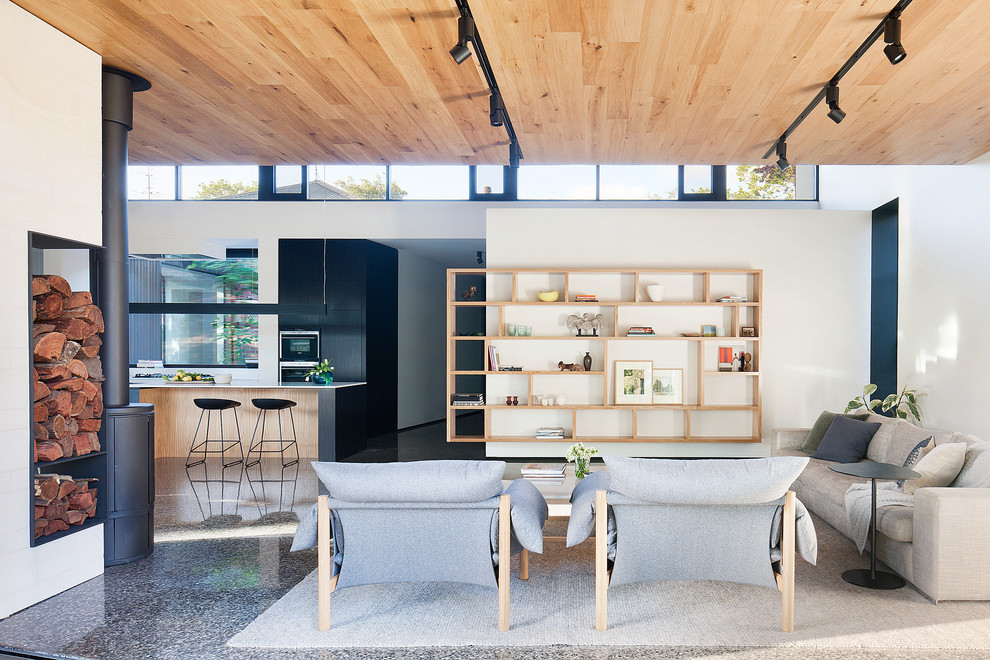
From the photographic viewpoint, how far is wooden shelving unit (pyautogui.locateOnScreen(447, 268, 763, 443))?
722cm

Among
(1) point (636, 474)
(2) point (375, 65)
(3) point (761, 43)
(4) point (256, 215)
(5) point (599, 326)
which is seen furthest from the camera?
(4) point (256, 215)

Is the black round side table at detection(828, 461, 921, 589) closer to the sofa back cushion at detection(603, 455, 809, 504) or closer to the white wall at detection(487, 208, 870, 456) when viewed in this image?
the sofa back cushion at detection(603, 455, 809, 504)

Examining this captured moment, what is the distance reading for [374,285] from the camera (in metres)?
9.02

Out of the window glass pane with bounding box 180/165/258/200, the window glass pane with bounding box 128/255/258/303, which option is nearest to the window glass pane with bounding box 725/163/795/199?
the window glass pane with bounding box 180/165/258/200

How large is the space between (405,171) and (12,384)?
6.27 metres

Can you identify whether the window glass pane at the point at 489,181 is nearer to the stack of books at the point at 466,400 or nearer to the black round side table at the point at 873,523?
the stack of books at the point at 466,400

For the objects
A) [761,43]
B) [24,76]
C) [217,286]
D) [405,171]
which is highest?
[405,171]

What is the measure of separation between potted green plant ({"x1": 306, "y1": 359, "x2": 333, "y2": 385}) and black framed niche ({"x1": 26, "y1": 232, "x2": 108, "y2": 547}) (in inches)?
171

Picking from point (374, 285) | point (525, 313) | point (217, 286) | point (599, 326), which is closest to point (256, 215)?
point (217, 286)

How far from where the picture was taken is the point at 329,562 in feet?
9.95

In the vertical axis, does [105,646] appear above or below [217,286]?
below

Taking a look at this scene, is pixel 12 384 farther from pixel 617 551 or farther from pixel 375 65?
pixel 617 551

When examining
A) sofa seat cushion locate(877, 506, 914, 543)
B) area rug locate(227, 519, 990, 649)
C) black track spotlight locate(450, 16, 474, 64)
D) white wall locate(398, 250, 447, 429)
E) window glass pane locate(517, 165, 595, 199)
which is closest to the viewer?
area rug locate(227, 519, 990, 649)

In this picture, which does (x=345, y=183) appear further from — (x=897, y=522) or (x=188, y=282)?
(x=897, y=522)
